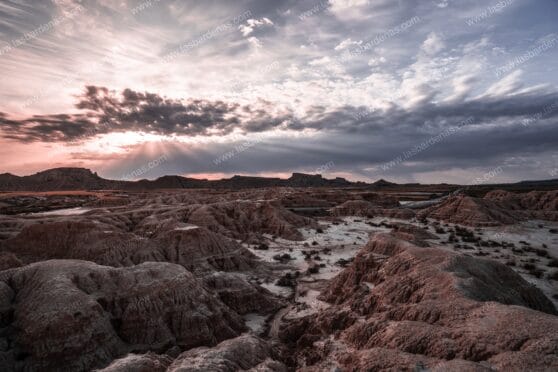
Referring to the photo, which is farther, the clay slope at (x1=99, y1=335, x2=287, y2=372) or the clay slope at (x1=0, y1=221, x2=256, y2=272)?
the clay slope at (x1=0, y1=221, x2=256, y2=272)

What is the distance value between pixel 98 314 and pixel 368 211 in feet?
233

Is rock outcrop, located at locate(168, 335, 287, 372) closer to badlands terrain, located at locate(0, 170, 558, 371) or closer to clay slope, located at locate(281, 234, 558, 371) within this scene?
badlands terrain, located at locate(0, 170, 558, 371)

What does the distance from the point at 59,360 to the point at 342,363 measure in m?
12.0

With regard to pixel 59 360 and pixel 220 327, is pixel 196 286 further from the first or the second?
pixel 59 360

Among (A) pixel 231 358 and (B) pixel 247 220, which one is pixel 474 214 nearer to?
(B) pixel 247 220

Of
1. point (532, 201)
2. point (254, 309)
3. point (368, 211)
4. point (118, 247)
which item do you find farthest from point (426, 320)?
point (532, 201)

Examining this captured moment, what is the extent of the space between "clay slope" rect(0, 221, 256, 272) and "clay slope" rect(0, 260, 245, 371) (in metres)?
12.6

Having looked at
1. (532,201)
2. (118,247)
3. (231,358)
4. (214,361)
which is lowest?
(231,358)

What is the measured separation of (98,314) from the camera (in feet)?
55.8

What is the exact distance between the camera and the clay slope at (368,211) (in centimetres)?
7715

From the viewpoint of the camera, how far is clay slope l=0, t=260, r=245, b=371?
15.3 meters

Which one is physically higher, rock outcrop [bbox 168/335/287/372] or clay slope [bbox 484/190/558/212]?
clay slope [bbox 484/190/558/212]

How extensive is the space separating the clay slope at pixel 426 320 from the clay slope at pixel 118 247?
14.3m

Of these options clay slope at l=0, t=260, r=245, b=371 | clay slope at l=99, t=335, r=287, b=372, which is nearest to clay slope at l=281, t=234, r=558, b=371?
clay slope at l=99, t=335, r=287, b=372
